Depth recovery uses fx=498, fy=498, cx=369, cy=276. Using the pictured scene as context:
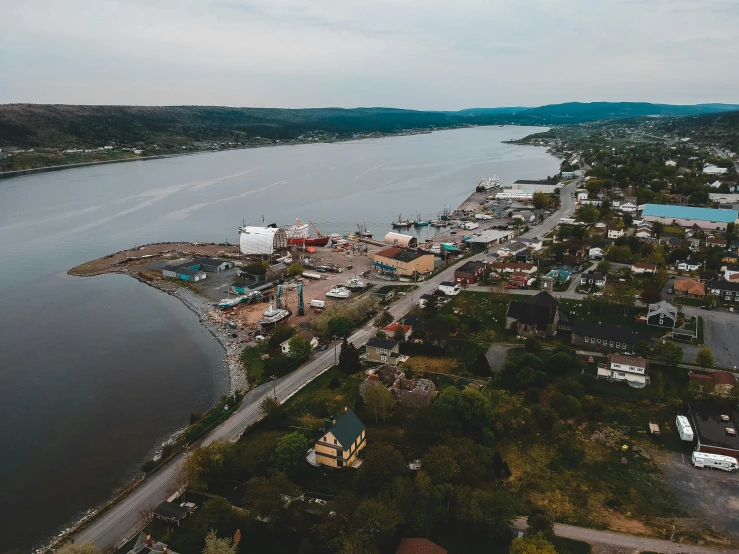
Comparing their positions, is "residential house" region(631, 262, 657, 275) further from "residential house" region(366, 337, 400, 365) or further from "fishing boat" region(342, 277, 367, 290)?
"residential house" region(366, 337, 400, 365)

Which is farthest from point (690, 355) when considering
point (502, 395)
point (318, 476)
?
point (318, 476)

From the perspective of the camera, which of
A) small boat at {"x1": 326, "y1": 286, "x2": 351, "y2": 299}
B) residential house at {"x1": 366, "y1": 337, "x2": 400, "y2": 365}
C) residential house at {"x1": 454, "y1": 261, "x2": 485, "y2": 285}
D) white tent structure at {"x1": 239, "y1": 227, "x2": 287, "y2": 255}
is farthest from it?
white tent structure at {"x1": 239, "y1": 227, "x2": 287, "y2": 255}

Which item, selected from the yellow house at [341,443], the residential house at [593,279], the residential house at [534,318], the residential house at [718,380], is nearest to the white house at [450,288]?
the residential house at [534,318]

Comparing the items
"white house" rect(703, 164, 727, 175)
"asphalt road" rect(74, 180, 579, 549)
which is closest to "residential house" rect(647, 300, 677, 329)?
"asphalt road" rect(74, 180, 579, 549)

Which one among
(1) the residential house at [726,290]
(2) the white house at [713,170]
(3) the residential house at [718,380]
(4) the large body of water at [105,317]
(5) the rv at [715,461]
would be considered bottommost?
(4) the large body of water at [105,317]

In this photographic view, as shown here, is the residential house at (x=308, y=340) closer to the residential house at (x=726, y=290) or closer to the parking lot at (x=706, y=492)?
the parking lot at (x=706, y=492)

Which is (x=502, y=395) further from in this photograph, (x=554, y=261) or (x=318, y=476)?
(x=554, y=261)
